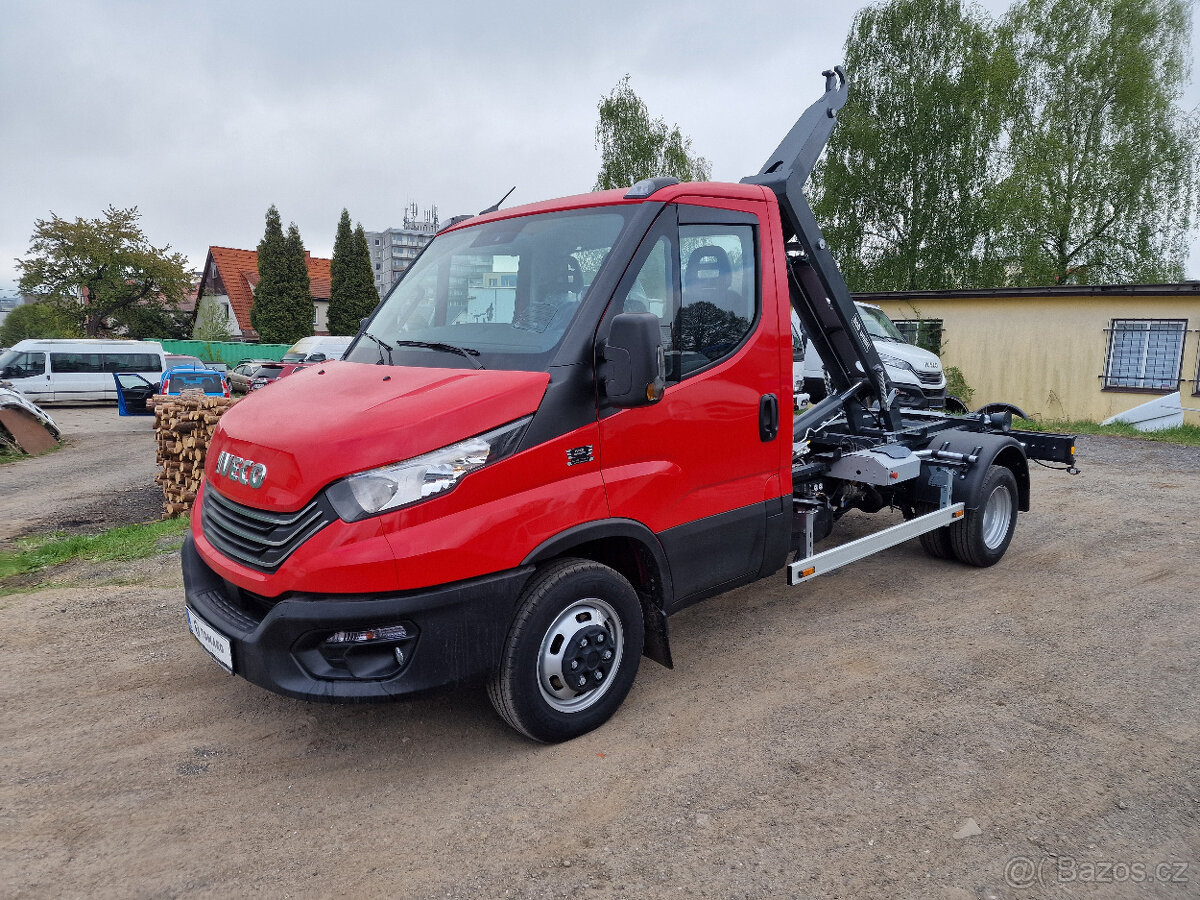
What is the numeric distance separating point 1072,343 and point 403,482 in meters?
18.7

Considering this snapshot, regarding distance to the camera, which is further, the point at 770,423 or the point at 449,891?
the point at 770,423

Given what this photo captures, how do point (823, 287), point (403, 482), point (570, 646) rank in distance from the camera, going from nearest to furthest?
1. point (403, 482)
2. point (570, 646)
3. point (823, 287)

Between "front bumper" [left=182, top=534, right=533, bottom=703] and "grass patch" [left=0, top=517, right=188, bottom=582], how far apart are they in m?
4.76

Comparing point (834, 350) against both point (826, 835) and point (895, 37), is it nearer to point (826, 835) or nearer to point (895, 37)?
point (826, 835)

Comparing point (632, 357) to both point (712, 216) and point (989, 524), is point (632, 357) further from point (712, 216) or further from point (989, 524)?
point (989, 524)

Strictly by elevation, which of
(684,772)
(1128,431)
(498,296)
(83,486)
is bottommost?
(83,486)

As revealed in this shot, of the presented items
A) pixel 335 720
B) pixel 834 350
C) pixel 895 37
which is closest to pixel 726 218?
pixel 834 350

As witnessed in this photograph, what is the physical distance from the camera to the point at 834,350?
576 centimetres

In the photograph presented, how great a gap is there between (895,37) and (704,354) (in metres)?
30.3

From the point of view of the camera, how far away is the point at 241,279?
52750mm

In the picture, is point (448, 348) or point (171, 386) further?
point (171, 386)

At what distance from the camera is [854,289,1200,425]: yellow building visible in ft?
52.9

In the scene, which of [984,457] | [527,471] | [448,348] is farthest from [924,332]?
[527,471]

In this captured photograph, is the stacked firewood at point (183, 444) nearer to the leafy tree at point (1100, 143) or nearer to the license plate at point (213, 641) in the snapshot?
the license plate at point (213, 641)
